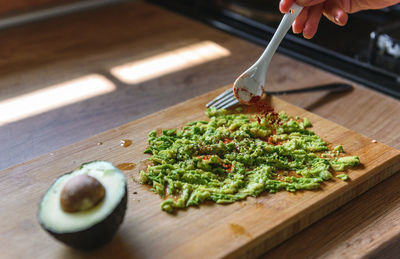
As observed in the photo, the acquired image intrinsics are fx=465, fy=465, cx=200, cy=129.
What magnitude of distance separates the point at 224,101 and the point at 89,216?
69 centimetres

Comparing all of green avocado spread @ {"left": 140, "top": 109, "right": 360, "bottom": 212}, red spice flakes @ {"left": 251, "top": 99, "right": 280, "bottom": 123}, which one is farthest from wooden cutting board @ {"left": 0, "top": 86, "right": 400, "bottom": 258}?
red spice flakes @ {"left": 251, "top": 99, "right": 280, "bottom": 123}

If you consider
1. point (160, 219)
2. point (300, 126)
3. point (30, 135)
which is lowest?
point (30, 135)

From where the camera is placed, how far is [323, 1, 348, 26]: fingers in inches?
53.4

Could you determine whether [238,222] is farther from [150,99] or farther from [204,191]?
[150,99]

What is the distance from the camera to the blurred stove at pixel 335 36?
1.67 meters

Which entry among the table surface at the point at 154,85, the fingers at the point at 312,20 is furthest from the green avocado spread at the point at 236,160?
the fingers at the point at 312,20

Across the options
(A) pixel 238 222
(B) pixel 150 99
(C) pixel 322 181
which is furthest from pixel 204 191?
(B) pixel 150 99

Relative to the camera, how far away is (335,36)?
1997 mm

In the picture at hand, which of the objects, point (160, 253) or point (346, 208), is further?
point (346, 208)

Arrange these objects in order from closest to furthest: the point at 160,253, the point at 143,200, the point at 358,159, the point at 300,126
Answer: the point at 160,253 < the point at 143,200 < the point at 358,159 < the point at 300,126

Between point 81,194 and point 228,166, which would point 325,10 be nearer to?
point 228,166

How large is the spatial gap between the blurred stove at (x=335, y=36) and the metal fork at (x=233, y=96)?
0.10 meters

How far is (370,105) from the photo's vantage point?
5.11 ft

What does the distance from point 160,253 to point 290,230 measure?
298 millimetres
